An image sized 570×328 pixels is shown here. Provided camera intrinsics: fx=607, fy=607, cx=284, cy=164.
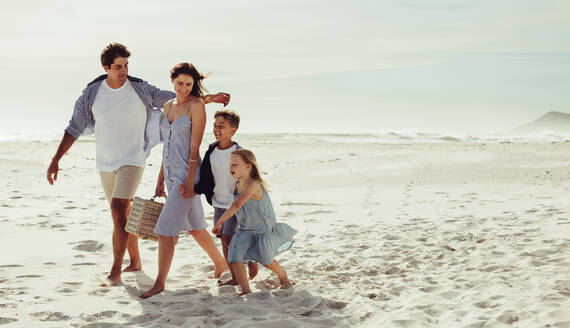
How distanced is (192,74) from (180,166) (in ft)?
2.37

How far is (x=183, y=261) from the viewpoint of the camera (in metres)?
6.15

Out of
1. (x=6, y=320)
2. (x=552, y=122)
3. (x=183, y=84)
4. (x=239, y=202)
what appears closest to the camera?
(x=6, y=320)

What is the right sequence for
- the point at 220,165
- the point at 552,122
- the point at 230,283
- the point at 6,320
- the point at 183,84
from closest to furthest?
the point at 6,320 → the point at 183,84 → the point at 220,165 → the point at 230,283 → the point at 552,122

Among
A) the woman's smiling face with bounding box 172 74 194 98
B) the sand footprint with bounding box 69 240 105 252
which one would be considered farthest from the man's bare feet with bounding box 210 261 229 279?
the sand footprint with bounding box 69 240 105 252

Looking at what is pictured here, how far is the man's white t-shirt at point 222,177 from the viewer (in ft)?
15.7

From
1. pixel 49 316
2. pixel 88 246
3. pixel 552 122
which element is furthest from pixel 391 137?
pixel 552 122

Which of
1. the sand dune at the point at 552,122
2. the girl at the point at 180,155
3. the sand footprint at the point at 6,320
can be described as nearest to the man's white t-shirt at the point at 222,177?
the girl at the point at 180,155

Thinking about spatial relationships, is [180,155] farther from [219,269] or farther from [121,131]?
[219,269]

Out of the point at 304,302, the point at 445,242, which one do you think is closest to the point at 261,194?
the point at 304,302

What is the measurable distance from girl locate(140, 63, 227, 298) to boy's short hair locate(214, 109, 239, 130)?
5.5 inches

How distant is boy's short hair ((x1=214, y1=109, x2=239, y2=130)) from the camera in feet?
15.7

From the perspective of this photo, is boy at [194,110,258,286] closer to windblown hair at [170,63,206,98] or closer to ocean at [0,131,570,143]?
windblown hair at [170,63,206,98]

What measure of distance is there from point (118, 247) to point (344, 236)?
2.85m

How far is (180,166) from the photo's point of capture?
4.74 meters
